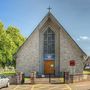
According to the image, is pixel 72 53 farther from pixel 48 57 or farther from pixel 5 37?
pixel 5 37

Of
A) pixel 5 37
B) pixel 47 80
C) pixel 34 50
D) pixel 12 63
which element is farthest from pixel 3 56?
pixel 47 80

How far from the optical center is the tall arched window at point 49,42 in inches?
2186

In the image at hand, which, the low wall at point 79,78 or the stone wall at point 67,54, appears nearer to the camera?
the low wall at point 79,78

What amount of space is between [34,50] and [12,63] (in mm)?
33515

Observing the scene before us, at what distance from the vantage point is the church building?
5444cm

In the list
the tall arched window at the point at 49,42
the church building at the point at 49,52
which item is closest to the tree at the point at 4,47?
the church building at the point at 49,52

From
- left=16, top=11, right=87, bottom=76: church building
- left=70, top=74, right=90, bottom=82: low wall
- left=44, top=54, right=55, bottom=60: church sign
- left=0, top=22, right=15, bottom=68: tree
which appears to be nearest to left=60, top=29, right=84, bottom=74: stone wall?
left=16, top=11, right=87, bottom=76: church building

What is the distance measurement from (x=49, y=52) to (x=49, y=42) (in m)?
1.54

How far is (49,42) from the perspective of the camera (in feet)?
183

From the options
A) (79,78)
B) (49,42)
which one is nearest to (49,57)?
(49,42)

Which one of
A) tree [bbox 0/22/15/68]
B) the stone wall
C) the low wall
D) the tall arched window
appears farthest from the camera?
tree [bbox 0/22/15/68]

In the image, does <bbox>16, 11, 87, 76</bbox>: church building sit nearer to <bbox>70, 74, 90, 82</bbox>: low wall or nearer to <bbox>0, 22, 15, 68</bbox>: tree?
<bbox>70, 74, 90, 82</bbox>: low wall

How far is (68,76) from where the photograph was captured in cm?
4250

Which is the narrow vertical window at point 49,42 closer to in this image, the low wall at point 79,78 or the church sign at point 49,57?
the church sign at point 49,57
